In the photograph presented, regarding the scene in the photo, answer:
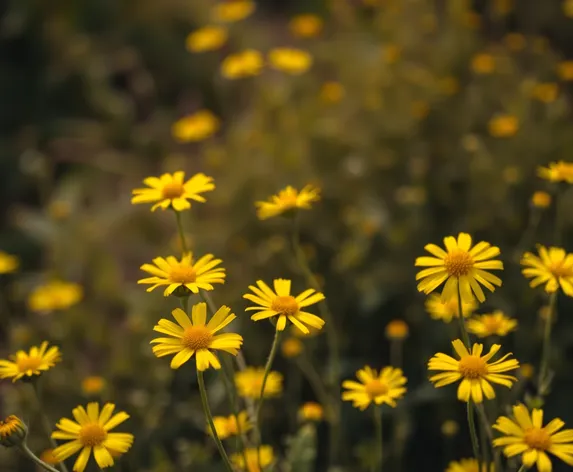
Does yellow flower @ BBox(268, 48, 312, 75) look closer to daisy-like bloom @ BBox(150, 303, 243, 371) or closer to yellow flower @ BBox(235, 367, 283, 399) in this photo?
yellow flower @ BBox(235, 367, 283, 399)

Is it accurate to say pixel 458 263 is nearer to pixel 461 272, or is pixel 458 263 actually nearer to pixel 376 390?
pixel 461 272

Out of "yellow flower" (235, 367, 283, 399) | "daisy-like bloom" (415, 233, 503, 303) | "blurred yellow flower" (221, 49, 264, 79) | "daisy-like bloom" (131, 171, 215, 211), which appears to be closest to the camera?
"daisy-like bloom" (415, 233, 503, 303)

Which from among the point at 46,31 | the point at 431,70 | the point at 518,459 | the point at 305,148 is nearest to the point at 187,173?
the point at 305,148

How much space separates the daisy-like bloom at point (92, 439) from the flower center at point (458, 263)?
1.89 feet

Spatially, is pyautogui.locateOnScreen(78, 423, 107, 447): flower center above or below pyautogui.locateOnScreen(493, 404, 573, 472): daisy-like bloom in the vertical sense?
above

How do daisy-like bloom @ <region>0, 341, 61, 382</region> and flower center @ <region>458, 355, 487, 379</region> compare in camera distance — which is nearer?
flower center @ <region>458, 355, 487, 379</region>

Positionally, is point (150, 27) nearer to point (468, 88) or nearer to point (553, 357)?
point (468, 88)

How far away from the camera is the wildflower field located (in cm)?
131

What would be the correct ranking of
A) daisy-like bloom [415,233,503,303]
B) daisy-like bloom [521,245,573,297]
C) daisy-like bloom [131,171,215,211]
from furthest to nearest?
daisy-like bloom [131,171,215,211] → daisy-like bloom [521,245,573,297] → daisy-like bloom [415,233,503,303]

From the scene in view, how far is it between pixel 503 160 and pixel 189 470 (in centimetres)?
146

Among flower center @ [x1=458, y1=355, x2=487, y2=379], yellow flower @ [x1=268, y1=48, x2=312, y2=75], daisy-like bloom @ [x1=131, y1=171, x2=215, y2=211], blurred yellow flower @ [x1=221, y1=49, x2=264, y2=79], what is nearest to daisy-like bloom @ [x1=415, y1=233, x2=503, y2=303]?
flower center @ [x1=458, y1=355, x2=487, y2=379]

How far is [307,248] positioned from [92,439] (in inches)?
49.3

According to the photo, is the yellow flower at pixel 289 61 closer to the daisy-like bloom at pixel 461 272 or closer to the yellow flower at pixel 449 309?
the yellow flower at pixel 449 309

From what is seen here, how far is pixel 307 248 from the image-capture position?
2.30 m
